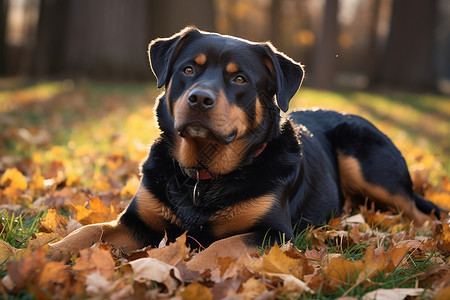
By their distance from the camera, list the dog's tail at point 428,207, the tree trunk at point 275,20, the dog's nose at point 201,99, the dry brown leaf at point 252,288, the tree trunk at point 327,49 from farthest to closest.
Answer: the tree trunk at point 275,20 → the tree trunk at point 327,49 → the dog's tail at point 428,207 → the dog's nose at point 201,99 → the dry brown leaf at point 252,288

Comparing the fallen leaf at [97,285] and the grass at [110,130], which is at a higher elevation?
the fallen leaf at [97,285]

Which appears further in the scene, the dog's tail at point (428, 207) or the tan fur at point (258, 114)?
the dog's tail at point (428, 207)

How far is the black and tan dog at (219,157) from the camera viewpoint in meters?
3.23

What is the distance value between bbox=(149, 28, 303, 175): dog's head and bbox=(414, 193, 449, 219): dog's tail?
187 cm

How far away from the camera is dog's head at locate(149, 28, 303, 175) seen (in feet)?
10.8

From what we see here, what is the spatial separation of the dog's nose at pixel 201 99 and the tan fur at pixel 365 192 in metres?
1.99

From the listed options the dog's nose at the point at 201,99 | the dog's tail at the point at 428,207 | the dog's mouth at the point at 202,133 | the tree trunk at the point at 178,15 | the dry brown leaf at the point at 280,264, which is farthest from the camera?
the tree trunk at the point at 178,15

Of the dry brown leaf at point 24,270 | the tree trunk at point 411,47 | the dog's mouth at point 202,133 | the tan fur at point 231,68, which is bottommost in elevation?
the tree trunk at point 411,47

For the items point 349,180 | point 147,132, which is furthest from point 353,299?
point 147,132

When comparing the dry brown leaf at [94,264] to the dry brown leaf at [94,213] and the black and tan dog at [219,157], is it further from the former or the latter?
the dry brown leaf at [94,213]

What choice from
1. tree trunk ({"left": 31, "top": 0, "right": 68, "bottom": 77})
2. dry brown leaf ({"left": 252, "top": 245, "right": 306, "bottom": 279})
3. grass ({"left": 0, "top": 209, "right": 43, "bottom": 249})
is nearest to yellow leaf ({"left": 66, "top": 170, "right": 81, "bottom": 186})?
grass ({"left": 0, "top": 209, "right": 43, "bottom": 249})

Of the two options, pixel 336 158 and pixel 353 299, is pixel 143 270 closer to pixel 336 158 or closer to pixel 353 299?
pixel 353 299

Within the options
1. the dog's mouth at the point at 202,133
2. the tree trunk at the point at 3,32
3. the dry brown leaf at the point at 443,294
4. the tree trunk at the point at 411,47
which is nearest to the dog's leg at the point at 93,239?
the dog's mouth at the point at 202,133

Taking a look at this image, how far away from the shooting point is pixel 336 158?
4.77 meters
